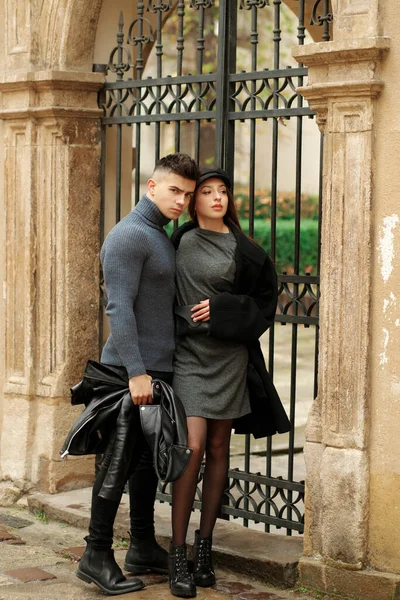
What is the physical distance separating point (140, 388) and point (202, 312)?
451 millimetres

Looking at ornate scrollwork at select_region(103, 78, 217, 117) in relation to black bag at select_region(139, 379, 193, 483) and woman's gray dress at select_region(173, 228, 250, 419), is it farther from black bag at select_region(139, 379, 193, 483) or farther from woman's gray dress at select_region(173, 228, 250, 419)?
black bag at select_region(139, 379, 193, 483)

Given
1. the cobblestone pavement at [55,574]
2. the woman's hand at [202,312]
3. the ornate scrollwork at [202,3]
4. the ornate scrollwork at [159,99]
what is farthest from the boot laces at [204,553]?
the ornate scrollwork at [202,3]

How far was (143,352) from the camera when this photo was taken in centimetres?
486

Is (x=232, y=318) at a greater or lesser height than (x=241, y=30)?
lesser

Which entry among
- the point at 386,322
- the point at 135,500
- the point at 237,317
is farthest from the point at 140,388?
the point at 386,322

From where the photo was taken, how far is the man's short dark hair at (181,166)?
4.80 m

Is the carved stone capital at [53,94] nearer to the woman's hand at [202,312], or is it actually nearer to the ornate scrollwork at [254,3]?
the ornate scrollwork at [254,3]

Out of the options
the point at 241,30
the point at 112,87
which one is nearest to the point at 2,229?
the point at 112,87

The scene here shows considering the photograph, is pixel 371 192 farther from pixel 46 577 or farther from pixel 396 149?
pixel 46 577

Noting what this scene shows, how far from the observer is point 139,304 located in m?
4.85

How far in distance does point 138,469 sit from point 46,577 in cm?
73

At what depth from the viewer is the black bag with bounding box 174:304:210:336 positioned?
4840 mm

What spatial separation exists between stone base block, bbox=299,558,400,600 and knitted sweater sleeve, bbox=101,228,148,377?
49.7 inches

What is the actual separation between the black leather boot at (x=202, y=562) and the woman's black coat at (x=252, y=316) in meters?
0.56
